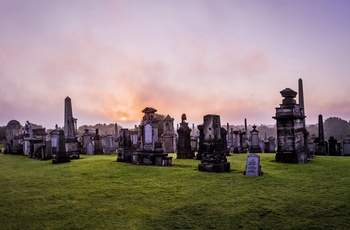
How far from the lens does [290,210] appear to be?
5496mm

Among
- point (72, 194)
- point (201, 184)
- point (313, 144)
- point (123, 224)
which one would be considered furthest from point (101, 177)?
point (313, 144)

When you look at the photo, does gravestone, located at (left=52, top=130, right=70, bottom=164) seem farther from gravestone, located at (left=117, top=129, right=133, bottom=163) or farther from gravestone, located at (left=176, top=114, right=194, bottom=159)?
gravestone, located at (left=176, top=114, right=194, bottom=159)

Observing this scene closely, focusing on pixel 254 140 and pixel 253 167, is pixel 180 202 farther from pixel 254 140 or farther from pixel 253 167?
pixel 254 140

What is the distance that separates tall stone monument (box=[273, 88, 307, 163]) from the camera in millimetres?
13711

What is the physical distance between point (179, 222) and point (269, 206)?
219cm

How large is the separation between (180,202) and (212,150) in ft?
17.9

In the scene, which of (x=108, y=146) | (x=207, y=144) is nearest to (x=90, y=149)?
(x=108, y=146)

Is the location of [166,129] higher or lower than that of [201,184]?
higher

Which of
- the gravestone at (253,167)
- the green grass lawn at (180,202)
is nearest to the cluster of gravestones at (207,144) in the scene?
the gravestone at (253,167)

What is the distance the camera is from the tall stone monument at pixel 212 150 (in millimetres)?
11047

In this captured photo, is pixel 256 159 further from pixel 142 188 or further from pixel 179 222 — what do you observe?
pixel 179 222

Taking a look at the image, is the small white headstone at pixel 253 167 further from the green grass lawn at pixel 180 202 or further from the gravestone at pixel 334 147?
the gravestone at pixel 334 147

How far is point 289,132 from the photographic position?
549 inches

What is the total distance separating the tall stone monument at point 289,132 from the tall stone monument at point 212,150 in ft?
14.0
